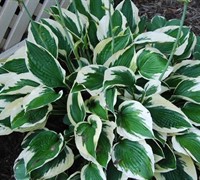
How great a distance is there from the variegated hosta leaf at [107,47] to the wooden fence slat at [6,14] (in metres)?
0.66

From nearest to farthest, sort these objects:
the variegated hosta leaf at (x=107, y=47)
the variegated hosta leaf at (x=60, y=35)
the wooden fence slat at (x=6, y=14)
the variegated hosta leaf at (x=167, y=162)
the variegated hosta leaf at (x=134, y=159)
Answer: the variegated hosta leaf at (x=134, y=159) < the variegated hosta leaf at (x=167, y=162) < the variegated hosta leaf at (x=107, y=47) < the variegated hosta leaf at (x=60, y=35) < the wooden fence slat at (x=6, y=14)

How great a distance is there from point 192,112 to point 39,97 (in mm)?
586

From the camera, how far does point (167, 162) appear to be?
1.68 metres

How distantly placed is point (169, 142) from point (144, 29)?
1.90ft

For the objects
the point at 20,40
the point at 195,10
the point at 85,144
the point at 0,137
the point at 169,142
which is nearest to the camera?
the point at 85,144

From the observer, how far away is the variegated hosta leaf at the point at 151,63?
1.67m

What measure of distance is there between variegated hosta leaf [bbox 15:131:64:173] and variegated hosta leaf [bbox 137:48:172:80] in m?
0.40

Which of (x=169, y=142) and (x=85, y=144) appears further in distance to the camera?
(x=169, y=142)

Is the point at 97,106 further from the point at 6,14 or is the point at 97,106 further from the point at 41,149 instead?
the point at 6,14

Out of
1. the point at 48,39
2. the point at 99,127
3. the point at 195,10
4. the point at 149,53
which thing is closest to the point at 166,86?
the point at 149,53

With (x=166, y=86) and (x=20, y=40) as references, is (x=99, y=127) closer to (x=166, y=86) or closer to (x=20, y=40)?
(x=166, y=86)

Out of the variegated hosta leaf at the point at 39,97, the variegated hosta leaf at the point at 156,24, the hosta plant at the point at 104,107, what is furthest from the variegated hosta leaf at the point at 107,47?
the variegated hosta leaf at the point at 156,24

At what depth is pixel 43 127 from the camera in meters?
1.76

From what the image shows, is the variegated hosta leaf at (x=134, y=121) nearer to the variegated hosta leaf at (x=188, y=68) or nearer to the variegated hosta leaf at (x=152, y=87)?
the variegated hosta leaf at (x=152, y=87)
